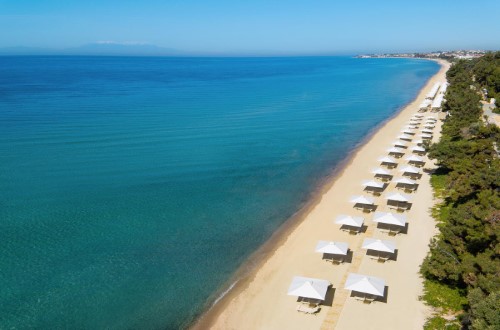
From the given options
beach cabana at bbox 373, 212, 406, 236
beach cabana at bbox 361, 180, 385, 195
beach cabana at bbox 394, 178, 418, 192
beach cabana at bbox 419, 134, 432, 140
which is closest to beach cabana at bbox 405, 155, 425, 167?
beach cabana at bbox 394, 178, 418, 192

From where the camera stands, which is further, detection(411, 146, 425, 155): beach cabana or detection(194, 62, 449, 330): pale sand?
detection(411, 146, 425, 155): beach cabana

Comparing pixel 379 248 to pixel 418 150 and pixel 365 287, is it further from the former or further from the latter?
pixel 418 150

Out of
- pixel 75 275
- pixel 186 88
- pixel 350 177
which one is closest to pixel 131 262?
pixel 75 275

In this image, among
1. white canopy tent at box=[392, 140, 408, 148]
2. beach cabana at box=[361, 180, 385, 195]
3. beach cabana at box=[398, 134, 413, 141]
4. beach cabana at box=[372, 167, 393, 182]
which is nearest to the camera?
beach cabana at box=[361, 180, 385, 195]

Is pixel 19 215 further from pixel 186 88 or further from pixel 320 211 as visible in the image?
pixel 186 88

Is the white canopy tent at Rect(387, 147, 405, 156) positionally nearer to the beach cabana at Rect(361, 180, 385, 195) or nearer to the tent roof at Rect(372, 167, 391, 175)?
the tent roof at Rect(372, 167, 391, 175)

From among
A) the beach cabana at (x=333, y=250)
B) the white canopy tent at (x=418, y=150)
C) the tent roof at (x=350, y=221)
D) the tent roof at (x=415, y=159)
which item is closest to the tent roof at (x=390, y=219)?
the tent roof at (x=350, y=221)
